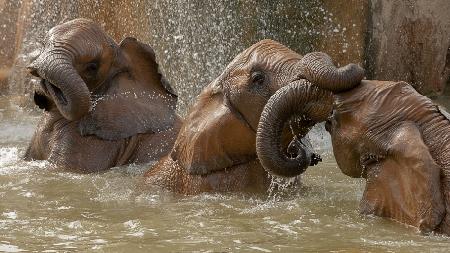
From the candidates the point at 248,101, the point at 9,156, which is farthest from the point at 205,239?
the point at 9,156

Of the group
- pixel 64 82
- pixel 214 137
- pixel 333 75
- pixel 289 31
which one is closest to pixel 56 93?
pixel 64 82

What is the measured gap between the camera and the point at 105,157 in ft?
35.9

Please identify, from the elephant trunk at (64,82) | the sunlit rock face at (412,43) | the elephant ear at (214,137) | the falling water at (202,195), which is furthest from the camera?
the sunlit rock face at (412,43)

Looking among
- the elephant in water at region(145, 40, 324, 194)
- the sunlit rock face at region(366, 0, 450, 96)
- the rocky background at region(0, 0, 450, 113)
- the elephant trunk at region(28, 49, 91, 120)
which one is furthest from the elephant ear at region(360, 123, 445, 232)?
the sunlit rock face at region(366, 0, 450, 96)

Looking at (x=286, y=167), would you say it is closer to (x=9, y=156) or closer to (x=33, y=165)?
(x=33, y=165)

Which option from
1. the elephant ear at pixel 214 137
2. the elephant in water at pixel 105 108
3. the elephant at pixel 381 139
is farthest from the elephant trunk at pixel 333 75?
the elephant in water at pixel 105 108

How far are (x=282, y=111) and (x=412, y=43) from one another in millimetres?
9770

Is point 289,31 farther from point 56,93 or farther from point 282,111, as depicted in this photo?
point 282,111

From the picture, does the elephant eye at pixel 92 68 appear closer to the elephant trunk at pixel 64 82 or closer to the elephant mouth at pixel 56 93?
the elephant trunk at pixel 64 82

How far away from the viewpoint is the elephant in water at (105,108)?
10734 mm

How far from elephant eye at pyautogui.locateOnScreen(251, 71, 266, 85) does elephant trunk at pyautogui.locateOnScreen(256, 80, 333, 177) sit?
606 mm

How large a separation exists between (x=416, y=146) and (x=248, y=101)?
1681 millimetres

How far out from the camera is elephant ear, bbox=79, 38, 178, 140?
11.0 metres

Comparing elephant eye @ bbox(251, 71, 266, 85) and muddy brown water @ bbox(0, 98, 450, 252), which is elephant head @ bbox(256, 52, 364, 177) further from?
elephant eye @ bbox(251, 71, 266, 85)
